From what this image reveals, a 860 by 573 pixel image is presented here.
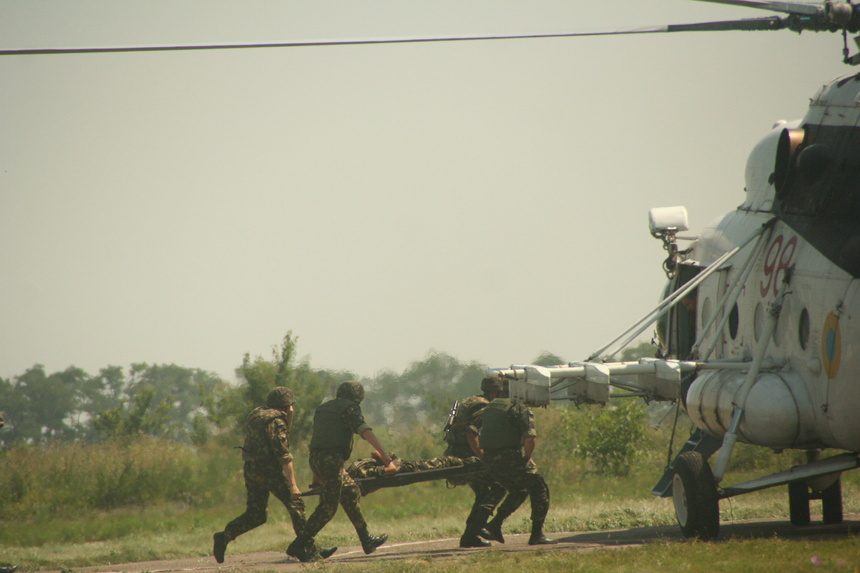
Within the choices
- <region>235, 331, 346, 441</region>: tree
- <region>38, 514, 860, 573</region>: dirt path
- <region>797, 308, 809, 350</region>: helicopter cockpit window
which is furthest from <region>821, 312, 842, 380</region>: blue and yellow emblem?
<region>235, 331, 346, 441</region>: tree

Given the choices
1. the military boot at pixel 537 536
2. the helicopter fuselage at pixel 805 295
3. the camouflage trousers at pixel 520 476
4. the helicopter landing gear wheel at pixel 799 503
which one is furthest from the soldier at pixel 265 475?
the helicopter landing gear wheel at pixel 799 503

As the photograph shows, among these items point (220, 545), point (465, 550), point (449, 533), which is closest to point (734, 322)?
point (465, 550)

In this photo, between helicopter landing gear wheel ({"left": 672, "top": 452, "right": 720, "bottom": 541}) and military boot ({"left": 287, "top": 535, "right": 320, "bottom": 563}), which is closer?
helicopter landing gear wheel ({"left": 672, "top": 452, "right": 720, "bottom": 541})

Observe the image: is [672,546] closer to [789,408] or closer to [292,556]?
[789,408]

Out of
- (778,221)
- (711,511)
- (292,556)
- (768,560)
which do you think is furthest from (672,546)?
(292,556)

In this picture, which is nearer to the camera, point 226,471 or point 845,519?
point 845,519

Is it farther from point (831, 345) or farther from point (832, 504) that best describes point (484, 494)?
point (831, 345)

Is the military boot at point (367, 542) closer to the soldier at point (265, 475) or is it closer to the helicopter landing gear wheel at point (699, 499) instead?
the soldier at point (265, 475)

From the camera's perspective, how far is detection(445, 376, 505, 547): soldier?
36.7 ft

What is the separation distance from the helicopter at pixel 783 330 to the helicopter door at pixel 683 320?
149 cm

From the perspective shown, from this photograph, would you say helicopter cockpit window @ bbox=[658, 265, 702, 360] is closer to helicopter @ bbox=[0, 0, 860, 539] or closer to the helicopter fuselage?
helicopter @ bbox=[0, 0, 860, 539]

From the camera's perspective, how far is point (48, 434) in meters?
70.7

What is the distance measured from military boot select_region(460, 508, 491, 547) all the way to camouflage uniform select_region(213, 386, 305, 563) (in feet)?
6.42

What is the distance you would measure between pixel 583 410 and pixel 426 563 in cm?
1468
